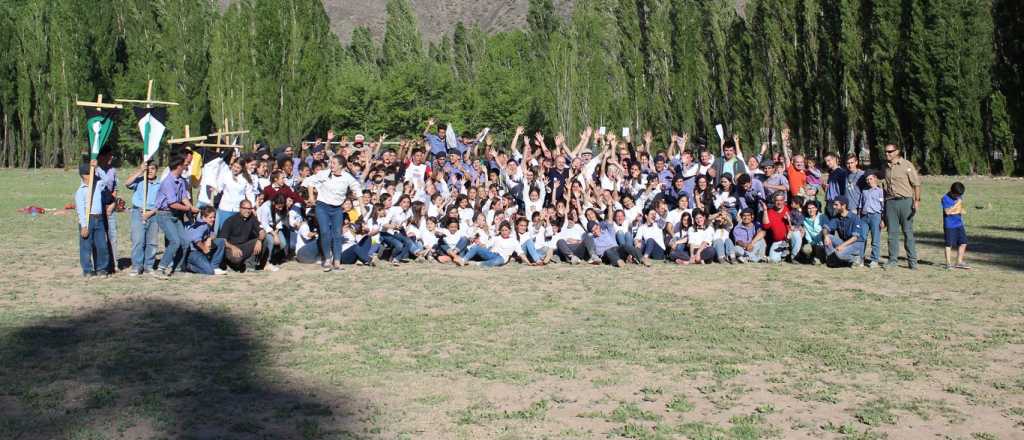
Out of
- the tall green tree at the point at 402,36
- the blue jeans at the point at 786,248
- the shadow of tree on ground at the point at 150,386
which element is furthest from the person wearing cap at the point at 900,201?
the tall green tree at the point at 402,36

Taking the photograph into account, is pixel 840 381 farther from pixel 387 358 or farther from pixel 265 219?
pixel 265 219

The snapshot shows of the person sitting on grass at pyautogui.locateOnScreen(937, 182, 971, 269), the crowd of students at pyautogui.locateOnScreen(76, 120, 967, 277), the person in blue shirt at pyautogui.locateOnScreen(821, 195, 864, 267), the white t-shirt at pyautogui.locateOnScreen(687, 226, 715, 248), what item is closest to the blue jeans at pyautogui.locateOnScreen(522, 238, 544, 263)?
the crowd of students at pyautogui.locateOnScreen(76, 120, 967, 277)

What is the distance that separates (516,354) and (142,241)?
692 cm

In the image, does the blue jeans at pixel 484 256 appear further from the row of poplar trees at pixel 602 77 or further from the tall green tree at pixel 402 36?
the tall green tree at pixel 402 36

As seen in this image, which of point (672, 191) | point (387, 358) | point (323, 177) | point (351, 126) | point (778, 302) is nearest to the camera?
point (387, 358)

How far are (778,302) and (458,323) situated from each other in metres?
3.85

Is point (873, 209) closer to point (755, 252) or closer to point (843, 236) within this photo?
point (843, 236)

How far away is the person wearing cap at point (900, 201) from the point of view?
14391 mm

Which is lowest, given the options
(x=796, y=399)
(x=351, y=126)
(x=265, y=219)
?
(x=796, y=399)

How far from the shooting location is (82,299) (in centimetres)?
1175

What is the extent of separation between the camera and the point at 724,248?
51.2 feet

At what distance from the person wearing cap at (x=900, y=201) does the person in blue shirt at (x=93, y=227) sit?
35.1 feet

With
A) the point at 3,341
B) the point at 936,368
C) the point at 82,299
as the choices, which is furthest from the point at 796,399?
the point at 82,299

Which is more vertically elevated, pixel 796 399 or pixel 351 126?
pixel 351 126
